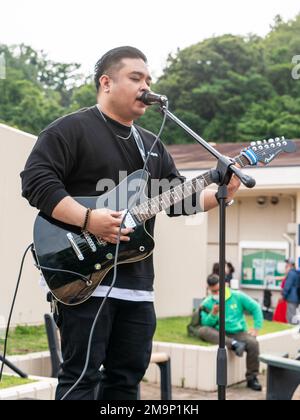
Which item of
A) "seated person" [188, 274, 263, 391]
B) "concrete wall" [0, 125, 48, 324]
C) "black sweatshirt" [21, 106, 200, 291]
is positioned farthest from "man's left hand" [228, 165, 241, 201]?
"concrete wall" [0, 125, 48, 324]

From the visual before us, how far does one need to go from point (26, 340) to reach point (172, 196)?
14.2 feet

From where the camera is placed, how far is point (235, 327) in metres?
6.91

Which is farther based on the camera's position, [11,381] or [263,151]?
[11,381]

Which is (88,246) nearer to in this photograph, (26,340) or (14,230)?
(26,340)

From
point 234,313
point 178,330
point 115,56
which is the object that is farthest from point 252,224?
point 115,56

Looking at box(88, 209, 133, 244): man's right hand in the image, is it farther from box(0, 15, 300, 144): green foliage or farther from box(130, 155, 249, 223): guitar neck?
box(0, 15, 300, 144): green foliage

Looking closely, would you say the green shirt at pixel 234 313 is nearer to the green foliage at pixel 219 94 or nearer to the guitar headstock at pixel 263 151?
the guitar headstock at pixel 263 151

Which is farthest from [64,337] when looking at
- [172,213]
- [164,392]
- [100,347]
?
[164,392]

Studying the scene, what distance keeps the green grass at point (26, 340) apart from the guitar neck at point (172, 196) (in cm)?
357

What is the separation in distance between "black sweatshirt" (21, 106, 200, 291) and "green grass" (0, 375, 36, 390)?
206cm

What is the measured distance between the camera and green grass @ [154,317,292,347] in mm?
7104

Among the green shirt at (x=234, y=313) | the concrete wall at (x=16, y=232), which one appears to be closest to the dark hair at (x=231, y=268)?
the green shirt at (x=234, y=313)

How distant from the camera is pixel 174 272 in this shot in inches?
400

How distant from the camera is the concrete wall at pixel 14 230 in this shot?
22.3ft
